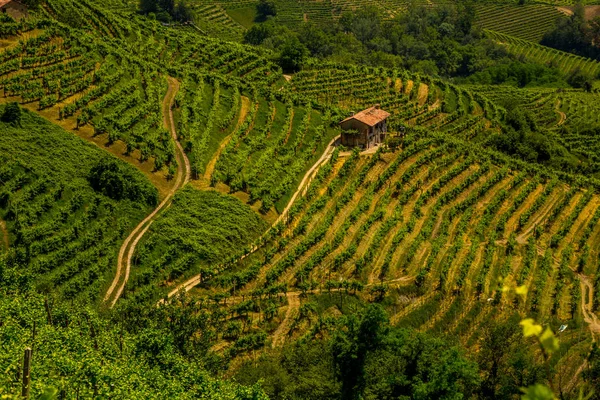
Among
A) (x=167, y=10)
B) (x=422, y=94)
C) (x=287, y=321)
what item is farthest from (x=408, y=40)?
(x=287, y=321)

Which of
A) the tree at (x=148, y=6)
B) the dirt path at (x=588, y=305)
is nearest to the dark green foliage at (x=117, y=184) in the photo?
the dirt path at (x=588, y=305)

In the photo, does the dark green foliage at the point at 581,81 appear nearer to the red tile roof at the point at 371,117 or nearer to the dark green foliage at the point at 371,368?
the red tile roof at the point at 371,117

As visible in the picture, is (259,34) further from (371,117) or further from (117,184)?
(117,184)

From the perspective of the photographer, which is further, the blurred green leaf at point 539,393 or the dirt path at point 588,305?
the dirt path at point 588,305

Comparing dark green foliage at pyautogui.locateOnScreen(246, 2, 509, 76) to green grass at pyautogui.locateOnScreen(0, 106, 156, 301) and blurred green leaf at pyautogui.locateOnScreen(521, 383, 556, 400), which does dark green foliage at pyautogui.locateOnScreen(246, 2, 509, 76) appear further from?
blurred green leaf at pyautogui.locateOnScreen(521, 383, 556, 400)

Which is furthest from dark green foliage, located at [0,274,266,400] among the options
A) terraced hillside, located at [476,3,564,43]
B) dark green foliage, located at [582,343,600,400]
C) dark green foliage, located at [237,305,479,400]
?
→ terraced hillside, located at [476,3,564,43]
